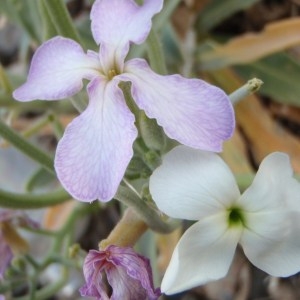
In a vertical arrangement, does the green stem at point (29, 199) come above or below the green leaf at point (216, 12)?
above

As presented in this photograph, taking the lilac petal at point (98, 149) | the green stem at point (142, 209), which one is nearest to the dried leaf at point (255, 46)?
the green stem at point (142, 209)

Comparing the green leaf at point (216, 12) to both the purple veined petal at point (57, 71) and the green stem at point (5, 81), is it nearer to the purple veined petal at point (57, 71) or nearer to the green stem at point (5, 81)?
the green stem at point (5, 81)

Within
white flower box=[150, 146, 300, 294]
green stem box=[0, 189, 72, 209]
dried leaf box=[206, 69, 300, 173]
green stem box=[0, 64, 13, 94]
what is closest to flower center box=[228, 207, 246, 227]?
white flower box=[150, 146, 300, 294]

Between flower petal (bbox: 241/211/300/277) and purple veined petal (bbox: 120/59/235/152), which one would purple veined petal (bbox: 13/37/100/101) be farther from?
flower petal (bbox: 241/211/300/277)

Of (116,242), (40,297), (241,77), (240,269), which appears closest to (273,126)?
(241,77)

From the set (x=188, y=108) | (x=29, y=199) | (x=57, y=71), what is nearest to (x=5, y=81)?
(x=29, y=199)

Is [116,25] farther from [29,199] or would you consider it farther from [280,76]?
[280,76]
